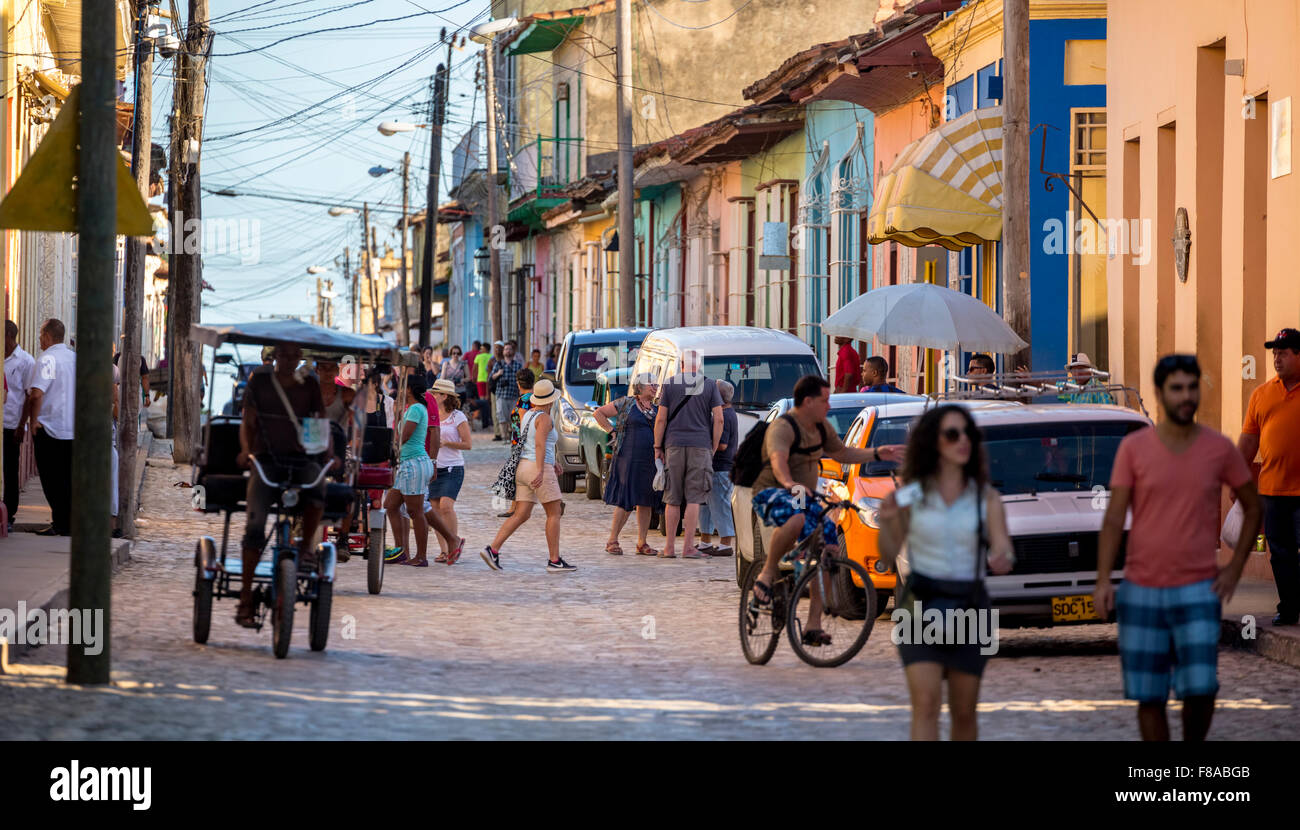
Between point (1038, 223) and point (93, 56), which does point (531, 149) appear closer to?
point (1038, 223)

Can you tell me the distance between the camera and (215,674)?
10.0 m

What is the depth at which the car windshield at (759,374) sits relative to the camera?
65.7 feet

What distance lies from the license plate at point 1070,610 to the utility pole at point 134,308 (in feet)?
27.3

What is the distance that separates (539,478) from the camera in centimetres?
1645

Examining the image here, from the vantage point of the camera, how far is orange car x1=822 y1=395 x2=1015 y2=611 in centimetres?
1252

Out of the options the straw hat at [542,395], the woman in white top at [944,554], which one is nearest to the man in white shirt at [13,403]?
the straw hat at [542,395]

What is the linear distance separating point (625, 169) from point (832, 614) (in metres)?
20.1

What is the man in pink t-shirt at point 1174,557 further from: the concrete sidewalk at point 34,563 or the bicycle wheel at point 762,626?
the concrete sidewalk at point 34,563

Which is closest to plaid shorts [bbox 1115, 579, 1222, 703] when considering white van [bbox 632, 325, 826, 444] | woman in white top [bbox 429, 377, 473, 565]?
woman in white top [bbox 429, 377, 473, 565]

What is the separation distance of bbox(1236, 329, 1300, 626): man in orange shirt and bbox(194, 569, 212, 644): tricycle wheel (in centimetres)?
631

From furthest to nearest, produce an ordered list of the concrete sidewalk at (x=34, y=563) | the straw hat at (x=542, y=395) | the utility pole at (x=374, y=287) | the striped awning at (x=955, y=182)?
the utility pole at (x=374, y=287), the striped awning at (x=955, y=182), the straw hat at (x=542, y=395), the concrete sidewalk at (x=34, y=563)
